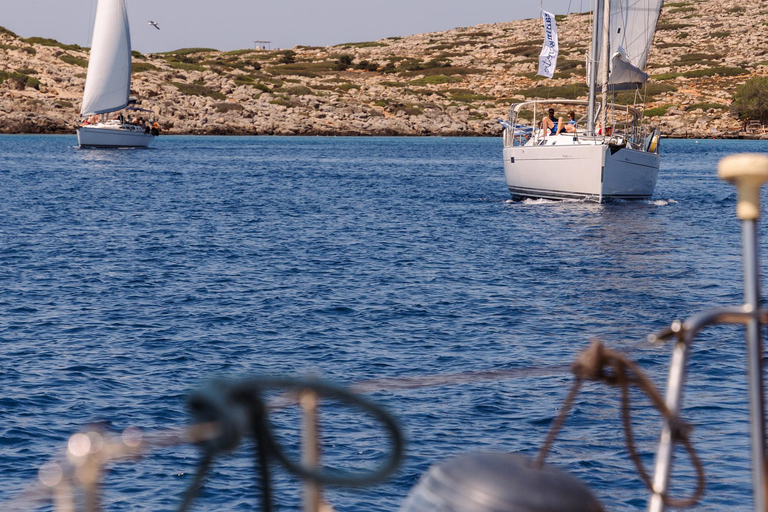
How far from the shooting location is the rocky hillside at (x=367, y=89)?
124250 mm

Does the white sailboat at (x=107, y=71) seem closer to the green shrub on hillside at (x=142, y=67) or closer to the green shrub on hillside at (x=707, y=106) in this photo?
the green shrub on hillside at (x=142, y=67)

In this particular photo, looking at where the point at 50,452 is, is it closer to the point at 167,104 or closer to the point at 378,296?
the point at 378,296

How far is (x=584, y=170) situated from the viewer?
3494cm

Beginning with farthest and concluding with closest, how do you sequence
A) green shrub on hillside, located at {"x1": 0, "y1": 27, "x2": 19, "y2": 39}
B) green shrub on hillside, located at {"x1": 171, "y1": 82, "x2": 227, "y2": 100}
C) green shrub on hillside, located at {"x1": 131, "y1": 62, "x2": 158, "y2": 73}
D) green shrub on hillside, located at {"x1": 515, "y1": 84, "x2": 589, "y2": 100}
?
green shrub on hillside, located at {"x1": 0, "y1": 27, "x2": 19, "y2": 39}, green shrub on hillside, located at {"x1": 515, "y1": 84, "x2": 589, "y2": 100}, green shrub on hillside, located at {"x1": 131, "y1": 62, "x2": 158, "y2": 73}, green shrub on hillside, located at {"x1": 171, "y1": 82, "x2": 227, "y2": 100}

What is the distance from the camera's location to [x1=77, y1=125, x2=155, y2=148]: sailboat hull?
7988 centimetres

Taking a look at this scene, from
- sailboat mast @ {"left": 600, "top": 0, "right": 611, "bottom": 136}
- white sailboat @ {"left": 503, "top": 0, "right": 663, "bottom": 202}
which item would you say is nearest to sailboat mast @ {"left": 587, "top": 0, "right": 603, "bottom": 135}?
white sailboat @ {"left": 503, "top": 0, "right": 663, "bottom": 202}

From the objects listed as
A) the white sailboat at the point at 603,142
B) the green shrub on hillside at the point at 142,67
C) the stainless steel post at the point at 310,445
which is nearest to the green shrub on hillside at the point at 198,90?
the green shrub on hillside at the point at 142,67

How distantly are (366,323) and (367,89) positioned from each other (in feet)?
440

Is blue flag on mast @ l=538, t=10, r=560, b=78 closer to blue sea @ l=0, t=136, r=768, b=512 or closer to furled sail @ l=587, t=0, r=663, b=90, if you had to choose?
furled sail @ l=587, t=0, r=663, b=90

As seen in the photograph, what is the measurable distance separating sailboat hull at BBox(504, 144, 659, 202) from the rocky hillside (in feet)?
288

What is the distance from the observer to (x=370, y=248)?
29641mm

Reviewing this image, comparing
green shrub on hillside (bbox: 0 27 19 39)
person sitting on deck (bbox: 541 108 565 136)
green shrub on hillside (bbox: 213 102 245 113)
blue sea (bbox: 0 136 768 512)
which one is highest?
green shrub on hillside (bbox: 0 27 19 39)

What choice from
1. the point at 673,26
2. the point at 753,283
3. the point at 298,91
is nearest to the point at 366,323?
the point at 753,283

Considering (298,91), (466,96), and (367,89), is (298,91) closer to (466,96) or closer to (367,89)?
(367,89)
